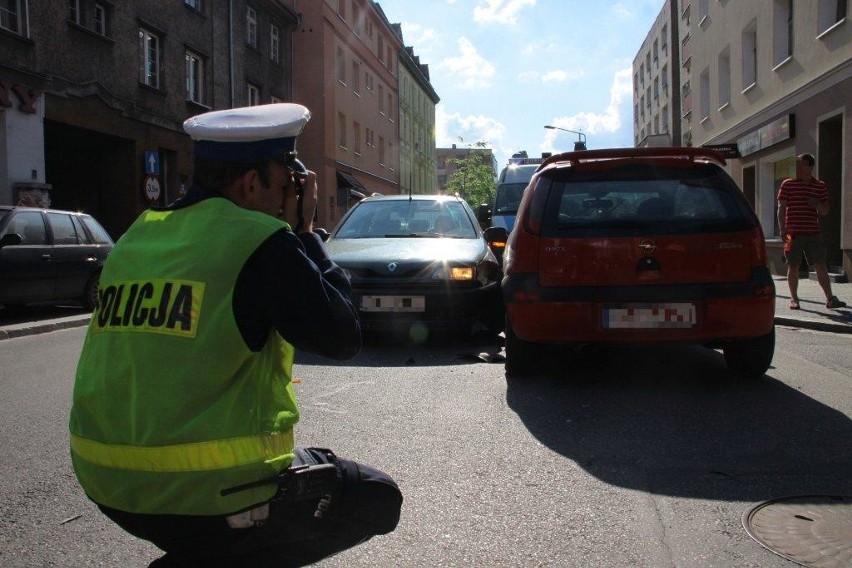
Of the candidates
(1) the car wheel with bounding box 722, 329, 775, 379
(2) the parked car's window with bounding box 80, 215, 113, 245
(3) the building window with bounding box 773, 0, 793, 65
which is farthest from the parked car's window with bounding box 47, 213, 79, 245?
(3) the building window with bounding box 773, 0, 793, 65

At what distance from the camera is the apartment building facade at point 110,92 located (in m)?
15.5

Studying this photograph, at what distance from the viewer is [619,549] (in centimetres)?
285

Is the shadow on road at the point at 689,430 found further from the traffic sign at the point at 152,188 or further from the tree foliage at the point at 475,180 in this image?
the tree foliage at the point at 475,180

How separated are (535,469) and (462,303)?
3.63m

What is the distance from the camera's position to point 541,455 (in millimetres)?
4012

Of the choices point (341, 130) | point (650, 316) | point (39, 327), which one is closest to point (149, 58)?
point (39, 327)

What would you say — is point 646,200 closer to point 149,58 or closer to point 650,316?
point 650,316

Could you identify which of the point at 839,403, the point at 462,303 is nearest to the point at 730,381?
the point at 839,403

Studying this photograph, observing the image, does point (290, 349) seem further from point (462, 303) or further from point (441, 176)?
point (441, 176)

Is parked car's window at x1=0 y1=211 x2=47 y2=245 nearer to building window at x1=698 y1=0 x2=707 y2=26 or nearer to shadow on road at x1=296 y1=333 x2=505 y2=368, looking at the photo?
shadow on road at x1=296 y1=333 x2=505 y2=368

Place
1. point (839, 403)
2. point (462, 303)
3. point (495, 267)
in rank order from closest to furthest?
1. point (839, 403)
2. point (462, 303)
3. point (495, 267)

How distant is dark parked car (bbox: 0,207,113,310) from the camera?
34.7 feet

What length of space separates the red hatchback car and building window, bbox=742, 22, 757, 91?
1756 centimetres

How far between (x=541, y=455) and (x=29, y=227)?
9.67 m
